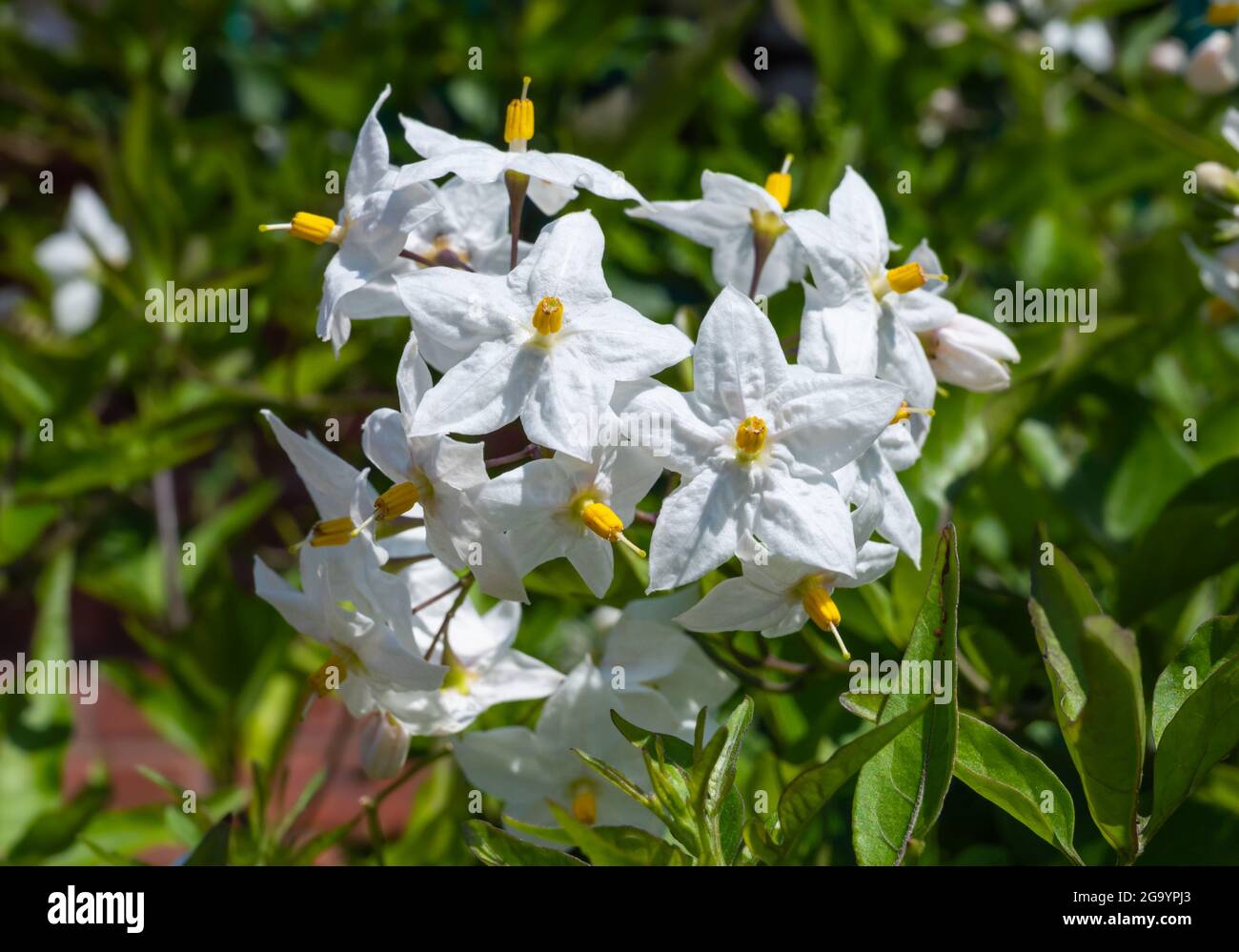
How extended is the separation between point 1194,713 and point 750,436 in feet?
0.93

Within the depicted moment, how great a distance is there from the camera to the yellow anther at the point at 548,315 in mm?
638

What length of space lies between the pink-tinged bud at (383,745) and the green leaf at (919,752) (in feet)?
0.99

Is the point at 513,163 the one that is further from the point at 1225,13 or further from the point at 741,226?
the point at 1225,13

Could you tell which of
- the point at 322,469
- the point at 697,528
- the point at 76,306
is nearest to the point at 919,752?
the point at 697,528

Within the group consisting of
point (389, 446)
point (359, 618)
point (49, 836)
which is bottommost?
point (49, 836)

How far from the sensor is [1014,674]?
0.82 metres

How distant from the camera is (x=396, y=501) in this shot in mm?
627

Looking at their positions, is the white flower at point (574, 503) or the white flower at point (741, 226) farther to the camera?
the white flower at point (741, 226)

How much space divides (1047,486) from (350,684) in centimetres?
67

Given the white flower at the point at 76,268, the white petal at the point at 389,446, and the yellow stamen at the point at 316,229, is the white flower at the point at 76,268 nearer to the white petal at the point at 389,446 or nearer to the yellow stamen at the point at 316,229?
the yellow stamen at the point at 316,229

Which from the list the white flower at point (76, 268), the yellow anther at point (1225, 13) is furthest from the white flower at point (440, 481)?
the white flower at point (76, 268)

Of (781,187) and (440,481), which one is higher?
(781,187)
